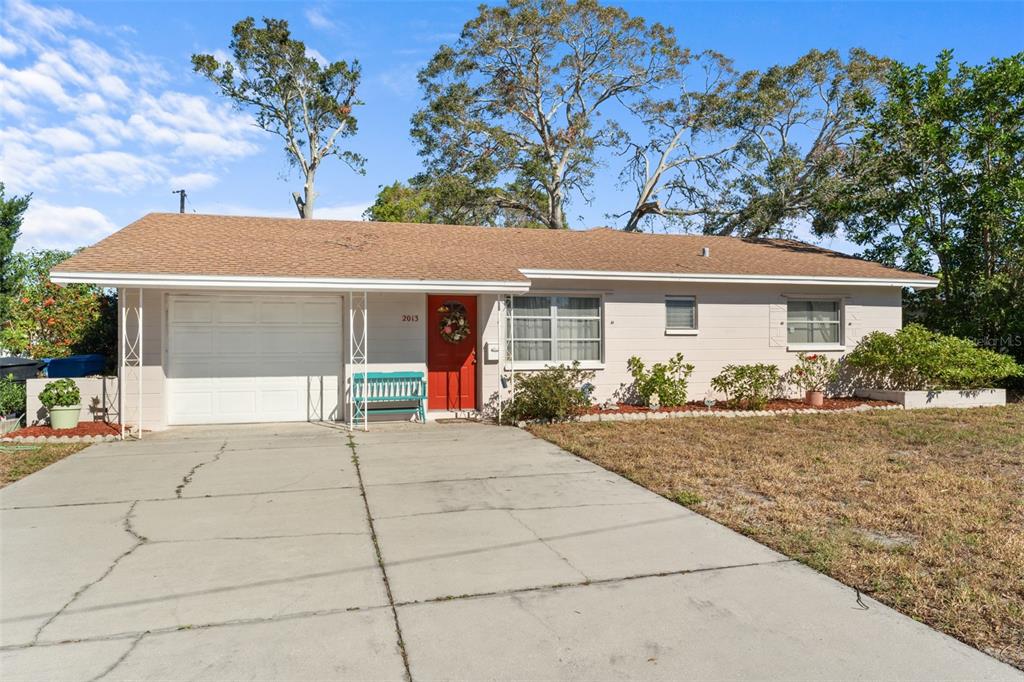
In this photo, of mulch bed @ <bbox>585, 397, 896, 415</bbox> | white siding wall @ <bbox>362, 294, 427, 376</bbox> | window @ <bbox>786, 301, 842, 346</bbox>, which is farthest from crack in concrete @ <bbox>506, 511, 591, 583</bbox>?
window @ <bbox>786, 301, 842, 346</bbox>

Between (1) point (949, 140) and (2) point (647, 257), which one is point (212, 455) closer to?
(2) point (647, 257)

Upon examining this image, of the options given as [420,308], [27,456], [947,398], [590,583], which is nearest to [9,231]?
[27,456]

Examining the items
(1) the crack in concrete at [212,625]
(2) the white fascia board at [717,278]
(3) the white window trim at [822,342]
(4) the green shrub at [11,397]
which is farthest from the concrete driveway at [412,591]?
(3) the white window trim at [822,342]

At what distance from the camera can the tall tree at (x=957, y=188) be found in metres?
14.3

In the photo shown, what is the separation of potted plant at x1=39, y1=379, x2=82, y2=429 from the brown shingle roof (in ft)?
6.39

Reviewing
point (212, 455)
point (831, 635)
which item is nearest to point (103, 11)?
point (212, 455)

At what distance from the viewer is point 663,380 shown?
39.6 feet

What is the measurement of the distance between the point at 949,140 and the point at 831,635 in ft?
51.0

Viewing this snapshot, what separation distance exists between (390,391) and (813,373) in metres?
8.60

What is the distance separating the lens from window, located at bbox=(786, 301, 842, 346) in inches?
533

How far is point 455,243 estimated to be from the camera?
13.2m

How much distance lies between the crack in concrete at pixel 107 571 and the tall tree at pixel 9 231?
15296mm

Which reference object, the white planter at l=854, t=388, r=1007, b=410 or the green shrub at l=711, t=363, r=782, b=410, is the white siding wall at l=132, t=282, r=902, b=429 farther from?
the white planter at l=854, t=388, r=1007, b=410

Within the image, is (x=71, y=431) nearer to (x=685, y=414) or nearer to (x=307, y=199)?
(x=685, y=414)
